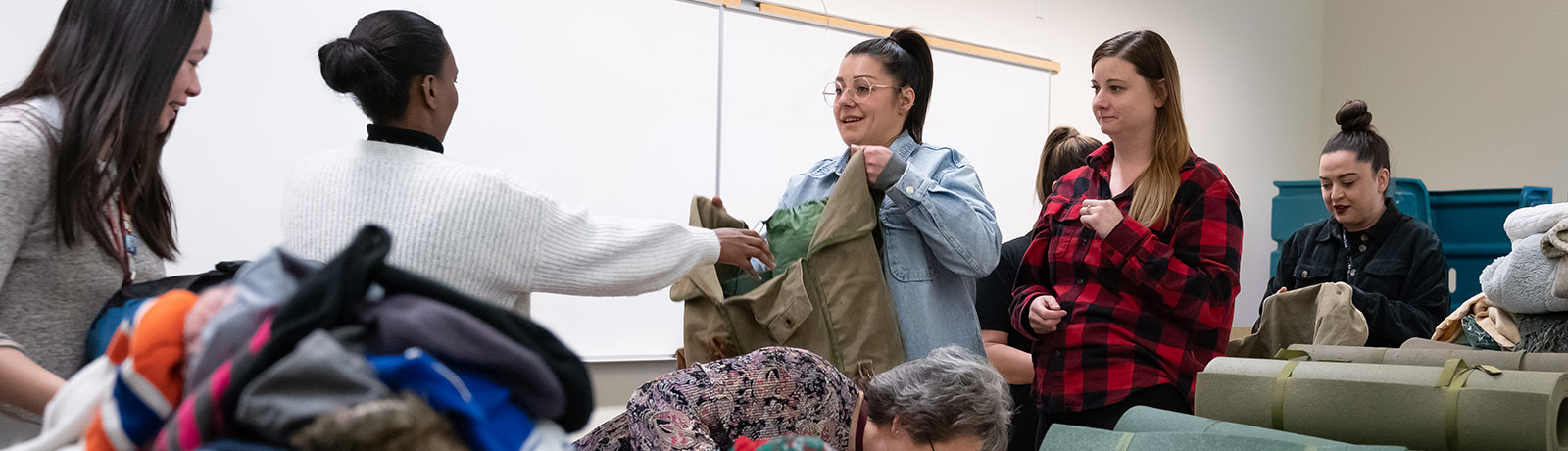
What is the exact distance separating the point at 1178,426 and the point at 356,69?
4.30 ft

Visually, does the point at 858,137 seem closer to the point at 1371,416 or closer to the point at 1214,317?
the point at 1214,317

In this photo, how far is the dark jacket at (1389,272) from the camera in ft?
9.09

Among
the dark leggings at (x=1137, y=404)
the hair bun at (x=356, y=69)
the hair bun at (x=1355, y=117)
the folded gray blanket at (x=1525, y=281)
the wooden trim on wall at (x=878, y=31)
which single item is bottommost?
the dark leggings at (x=1137, y=404)

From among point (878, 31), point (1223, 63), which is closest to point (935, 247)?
point (878, 31)

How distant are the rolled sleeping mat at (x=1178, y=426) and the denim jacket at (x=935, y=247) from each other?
1.23ft

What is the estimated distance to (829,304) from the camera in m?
1.95

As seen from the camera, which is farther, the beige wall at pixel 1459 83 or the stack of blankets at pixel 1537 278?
the beige wall at pixel 1459 83

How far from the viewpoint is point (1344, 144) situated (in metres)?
3.09

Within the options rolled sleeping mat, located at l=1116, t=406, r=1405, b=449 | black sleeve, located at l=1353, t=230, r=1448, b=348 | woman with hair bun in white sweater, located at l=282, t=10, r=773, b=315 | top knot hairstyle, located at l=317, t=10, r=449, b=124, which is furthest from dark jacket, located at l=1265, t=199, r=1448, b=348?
top knot hairstyle, located at l=317, t=10, r=449, b=124

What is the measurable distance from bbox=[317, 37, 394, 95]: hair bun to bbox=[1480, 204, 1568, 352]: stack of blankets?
1.88 meters

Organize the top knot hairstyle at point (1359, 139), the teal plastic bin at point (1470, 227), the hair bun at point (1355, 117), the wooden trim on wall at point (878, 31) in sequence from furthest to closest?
the teal plastic bin at point (1470, 227) → the wooden trim on wall at point (878, 31) → the hair bun at point (1355, 117) → the top knot hairstyle at point (1359, 139)

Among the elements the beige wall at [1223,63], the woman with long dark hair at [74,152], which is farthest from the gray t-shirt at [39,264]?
the beige wall at [1223,63]

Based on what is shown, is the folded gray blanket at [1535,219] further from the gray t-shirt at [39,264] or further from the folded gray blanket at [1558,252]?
the gray t-shirt at [39,264]

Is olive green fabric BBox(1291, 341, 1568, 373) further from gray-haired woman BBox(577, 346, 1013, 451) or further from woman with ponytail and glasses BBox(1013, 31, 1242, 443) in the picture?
gray-haired woman BBox(577, 346, 1013, 451)
